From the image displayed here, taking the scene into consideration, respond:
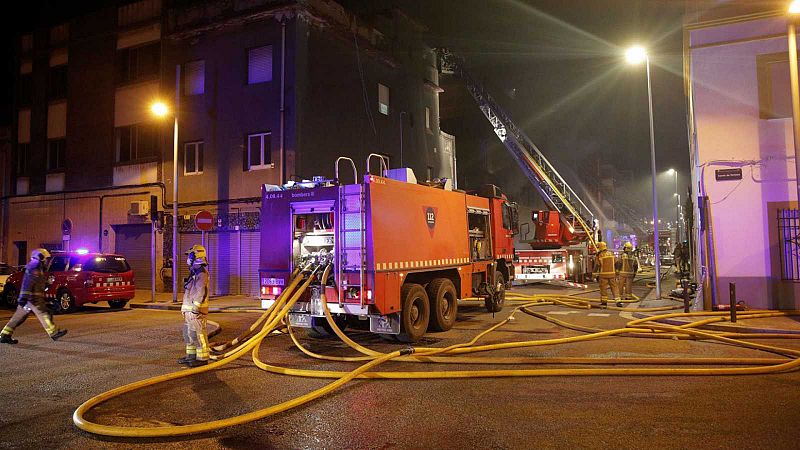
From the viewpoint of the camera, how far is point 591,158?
214 feet

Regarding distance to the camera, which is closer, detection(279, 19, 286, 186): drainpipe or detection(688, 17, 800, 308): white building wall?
detection(688, 17, 800, 308): white building wall

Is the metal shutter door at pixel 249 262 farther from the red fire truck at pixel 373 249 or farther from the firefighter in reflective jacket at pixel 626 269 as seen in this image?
the firefighter in reflective jacket at pixel 626 269

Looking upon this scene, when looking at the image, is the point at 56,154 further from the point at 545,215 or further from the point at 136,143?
the point at 545,215

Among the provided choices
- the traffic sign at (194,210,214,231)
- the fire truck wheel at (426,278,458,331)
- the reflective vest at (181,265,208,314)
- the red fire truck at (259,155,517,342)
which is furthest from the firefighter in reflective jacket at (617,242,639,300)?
the traffic sign at (194,210,214,231)

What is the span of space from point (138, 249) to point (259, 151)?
278 inches

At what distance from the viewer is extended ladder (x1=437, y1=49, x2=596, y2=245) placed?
23.5 metres

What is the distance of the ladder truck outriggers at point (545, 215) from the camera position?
20.3m

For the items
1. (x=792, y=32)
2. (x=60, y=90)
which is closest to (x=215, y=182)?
(x=60, y=90)

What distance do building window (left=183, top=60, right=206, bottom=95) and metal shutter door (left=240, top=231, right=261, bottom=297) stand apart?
6203mm

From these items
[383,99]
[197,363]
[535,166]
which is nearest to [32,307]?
[197,363]

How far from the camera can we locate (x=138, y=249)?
21484 millimetres

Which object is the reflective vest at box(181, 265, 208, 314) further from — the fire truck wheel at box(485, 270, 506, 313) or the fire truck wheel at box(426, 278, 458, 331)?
the fire truck wheel at box(485, 270, 506, 313)

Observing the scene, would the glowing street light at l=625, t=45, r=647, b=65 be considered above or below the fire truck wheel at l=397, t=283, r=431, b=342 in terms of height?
above

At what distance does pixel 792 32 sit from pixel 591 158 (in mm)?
58159
